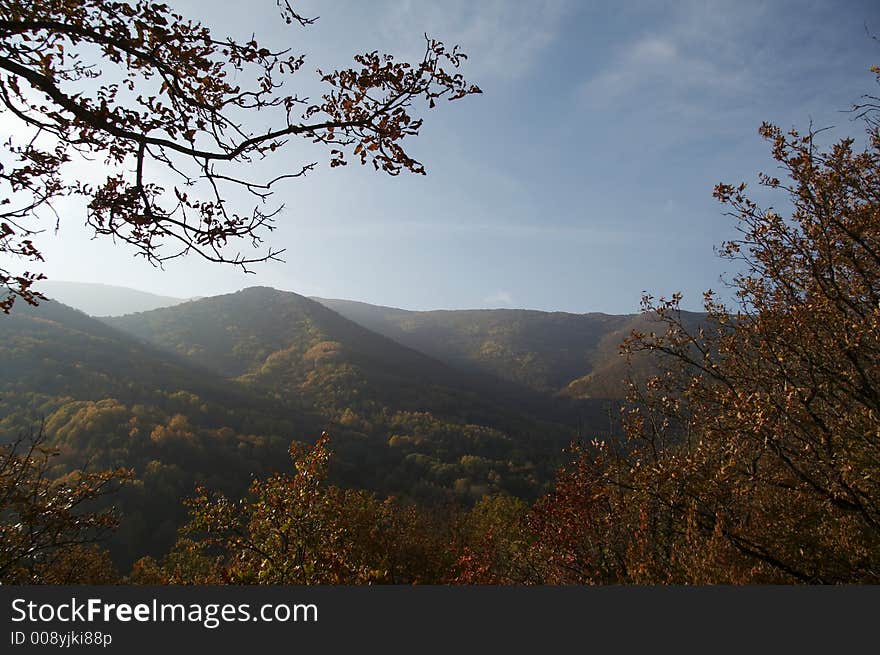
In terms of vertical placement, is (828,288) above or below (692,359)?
above

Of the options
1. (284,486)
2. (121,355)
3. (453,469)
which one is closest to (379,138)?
(284,486)

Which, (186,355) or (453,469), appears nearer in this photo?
(453,469)

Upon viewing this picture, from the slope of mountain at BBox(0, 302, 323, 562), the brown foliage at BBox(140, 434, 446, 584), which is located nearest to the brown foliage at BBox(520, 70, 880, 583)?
the brown foliage at BBox(140, 434, 446, 584)

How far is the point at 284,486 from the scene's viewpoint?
13203 mm

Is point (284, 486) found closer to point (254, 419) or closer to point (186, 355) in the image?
point (254, 419)

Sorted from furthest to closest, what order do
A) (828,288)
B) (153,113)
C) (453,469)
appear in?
(453,469) → (828,288) → (153,113)

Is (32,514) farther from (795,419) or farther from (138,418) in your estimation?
(138,418)

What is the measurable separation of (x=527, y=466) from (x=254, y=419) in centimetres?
5460

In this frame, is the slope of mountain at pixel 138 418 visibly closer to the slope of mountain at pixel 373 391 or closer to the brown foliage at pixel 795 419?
the slope of mountain at pixel 373 391

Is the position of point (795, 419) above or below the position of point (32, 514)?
above

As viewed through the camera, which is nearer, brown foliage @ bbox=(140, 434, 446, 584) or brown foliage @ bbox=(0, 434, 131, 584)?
brown foliage @ bbox=(0, 434, 131, 584)

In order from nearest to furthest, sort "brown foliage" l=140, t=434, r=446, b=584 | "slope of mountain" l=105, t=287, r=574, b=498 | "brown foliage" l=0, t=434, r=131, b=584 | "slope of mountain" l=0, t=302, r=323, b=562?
1. "brown foliage" l=0, t=434, r=131, b=584
2. "brown foliage" l=140, t=434, r=446, b=584
3. "slope of mountain" l=0, t=302, r=323, b=562
4. "slope of mountain" l=105, t=287, r=574, b=498

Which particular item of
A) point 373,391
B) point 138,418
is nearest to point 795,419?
point 138,418

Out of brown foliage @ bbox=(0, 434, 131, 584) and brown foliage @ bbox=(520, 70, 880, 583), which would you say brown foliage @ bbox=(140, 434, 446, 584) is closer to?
brown foliage @ bbox=(0, 434, 131, 584)
